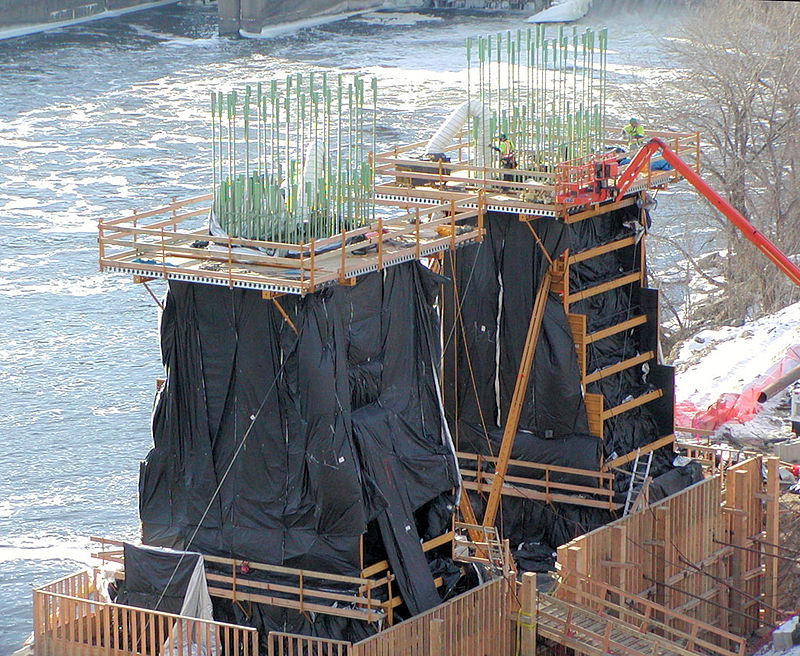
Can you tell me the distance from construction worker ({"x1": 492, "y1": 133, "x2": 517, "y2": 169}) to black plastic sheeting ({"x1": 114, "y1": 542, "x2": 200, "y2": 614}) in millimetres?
12279

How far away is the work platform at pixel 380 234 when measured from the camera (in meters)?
27.2

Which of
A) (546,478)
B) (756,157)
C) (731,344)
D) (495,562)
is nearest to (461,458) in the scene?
(546,478)

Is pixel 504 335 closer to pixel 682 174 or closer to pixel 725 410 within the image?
pixel 682 174

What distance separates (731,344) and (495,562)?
84.8 feet

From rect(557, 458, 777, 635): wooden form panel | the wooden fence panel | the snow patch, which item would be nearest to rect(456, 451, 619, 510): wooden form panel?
rect(557, 458, 777, 635): wooden form panel

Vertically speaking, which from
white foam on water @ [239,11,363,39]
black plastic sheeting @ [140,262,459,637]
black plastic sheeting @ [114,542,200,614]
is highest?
white foam on water @ [239,11,363,39]

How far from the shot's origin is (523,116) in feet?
119

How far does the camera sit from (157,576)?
28.5m

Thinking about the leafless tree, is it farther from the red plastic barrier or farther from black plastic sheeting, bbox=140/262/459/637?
black plastic sheeting, bbox=140/262/459/637

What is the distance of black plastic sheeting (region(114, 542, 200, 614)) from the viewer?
2827 centimetres

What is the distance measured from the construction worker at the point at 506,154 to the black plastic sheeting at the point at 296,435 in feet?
21.4

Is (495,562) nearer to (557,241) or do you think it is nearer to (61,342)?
(557,241)

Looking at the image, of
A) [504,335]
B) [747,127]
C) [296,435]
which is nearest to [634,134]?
[504,335]

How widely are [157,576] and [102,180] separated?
54339mm
